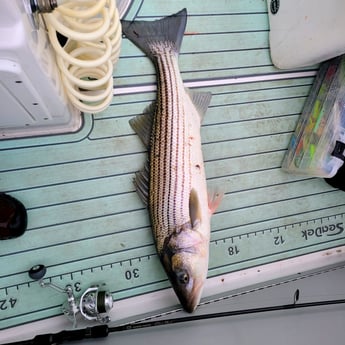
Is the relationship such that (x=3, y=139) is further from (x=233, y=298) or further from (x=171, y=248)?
(x=233, y=298)

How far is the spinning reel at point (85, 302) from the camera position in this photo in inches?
49.1

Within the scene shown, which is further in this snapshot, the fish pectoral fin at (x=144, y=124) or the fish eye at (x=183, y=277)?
the fish pectoral fin at (x=144, y=124)

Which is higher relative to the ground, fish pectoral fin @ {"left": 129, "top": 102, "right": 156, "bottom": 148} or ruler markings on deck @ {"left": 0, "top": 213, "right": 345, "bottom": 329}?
fish pectoral fin @ {"left": 129, "top": 102, "right": 156, "bottom": 148}

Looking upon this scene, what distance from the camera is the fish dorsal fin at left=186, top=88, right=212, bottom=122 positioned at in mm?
1409

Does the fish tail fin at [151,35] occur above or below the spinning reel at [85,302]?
above

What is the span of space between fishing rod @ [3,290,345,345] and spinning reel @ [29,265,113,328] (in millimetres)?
65

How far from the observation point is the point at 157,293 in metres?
1.40

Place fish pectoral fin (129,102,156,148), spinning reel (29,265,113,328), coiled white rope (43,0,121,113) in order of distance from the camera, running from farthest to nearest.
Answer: fish pectoral fin (129,102,156,148)
spinning reel (29,265,113,328)
coiled white rope (43,0,121,113)

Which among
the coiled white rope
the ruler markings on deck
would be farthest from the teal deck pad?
the coiled white rope

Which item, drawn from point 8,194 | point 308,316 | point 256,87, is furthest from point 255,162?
point 8,194

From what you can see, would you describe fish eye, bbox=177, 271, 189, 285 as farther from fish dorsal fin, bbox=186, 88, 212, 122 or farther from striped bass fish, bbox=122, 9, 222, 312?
fish dorsal fin, bbox=186, 88, 212, 122

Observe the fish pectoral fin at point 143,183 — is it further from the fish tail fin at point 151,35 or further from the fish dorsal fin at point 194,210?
the fish tail fin at point 151,35

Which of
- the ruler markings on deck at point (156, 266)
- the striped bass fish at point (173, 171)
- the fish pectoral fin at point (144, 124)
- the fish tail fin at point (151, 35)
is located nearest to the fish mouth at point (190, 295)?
the striped bass fish at point (173, 171)

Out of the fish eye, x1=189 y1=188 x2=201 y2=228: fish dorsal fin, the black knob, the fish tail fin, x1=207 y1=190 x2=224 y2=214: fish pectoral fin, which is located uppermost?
the fish tail fin
